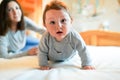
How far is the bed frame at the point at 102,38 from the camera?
1.66 m

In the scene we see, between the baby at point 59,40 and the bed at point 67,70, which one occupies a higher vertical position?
the baby at point 59,40

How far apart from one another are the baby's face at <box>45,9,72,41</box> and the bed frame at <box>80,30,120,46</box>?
33.0 inches

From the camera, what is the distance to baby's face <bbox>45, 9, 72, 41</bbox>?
0.88 metres

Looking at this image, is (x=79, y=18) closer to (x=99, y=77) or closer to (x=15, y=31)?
(x=15, y=31)


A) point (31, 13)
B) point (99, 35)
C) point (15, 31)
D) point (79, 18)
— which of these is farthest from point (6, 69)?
point (79, 18)

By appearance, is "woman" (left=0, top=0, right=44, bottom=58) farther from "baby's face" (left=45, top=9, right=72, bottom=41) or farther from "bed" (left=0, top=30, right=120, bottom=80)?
"baby's face" (left=45, top=9, right=72, bottom=41)

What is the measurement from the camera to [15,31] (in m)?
1.36

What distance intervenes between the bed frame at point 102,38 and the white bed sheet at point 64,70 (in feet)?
1.95

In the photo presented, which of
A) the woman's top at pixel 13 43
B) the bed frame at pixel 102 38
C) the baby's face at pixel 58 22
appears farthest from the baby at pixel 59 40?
the bed frame at pixel 102 38

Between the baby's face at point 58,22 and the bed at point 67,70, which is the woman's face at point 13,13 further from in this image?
the baby's face at point 58,22

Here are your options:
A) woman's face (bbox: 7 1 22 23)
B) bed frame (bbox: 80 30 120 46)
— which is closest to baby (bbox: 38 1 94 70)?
woman's face (bbox: 7 1 22 23)

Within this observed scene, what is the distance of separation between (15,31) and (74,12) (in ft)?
4.45

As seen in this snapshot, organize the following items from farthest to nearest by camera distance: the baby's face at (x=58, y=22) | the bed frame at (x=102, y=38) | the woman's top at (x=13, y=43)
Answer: the bed frame at (x=102, y=38) < the woman's top at (x=13, y=43) < the baby's face at (x=58, y=22)

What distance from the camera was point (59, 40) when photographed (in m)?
0.97
